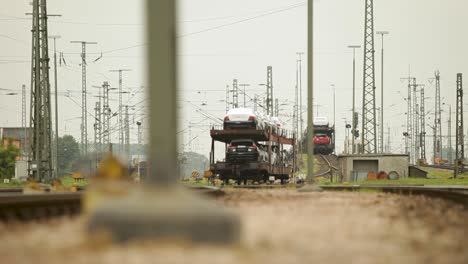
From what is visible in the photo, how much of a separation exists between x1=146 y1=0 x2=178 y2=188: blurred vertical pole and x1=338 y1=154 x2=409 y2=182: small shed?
49361 millimetres

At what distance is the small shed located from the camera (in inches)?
2269

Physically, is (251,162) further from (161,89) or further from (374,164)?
(161,89)

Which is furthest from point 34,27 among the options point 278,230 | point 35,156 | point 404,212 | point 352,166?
point 278,230

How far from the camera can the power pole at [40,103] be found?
1593 inches

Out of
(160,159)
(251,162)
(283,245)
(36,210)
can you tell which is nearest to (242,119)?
(251,162)

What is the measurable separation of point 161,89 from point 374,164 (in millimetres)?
50957

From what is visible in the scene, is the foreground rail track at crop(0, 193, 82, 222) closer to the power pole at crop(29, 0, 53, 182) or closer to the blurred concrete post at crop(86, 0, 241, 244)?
the blurred concrete post at crop(86, 0, 241, 244)

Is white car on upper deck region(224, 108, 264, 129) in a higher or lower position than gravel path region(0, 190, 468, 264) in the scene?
higher

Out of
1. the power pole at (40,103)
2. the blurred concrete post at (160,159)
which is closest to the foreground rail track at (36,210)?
the blurred concrete post at (160,159)

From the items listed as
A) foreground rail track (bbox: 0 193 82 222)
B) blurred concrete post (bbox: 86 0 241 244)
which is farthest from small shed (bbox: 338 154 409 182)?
blurred concrete post (bbox: 86 0 241 244)

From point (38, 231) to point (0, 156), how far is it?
280 feet

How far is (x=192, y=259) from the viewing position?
21.3ft

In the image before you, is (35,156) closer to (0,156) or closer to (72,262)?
(72,262)

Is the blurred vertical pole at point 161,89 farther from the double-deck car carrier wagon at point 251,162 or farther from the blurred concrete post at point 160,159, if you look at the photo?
the double-deck car carrier wagon at point 251,162
